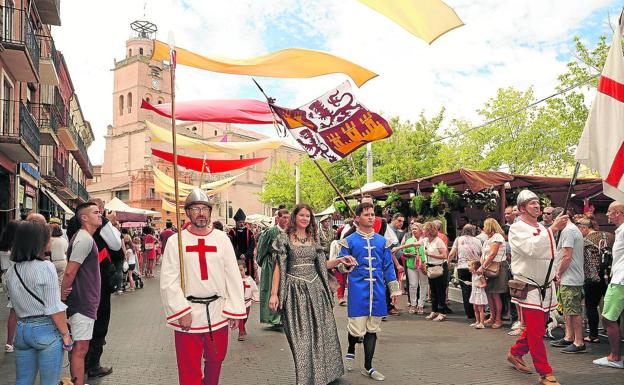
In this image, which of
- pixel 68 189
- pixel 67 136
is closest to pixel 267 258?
pixel 67 136

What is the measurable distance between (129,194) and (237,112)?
65.0 meters

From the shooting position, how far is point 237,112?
1214 centimetres

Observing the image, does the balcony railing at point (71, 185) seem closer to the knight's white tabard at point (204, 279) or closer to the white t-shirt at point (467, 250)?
the white t-shirt at point (467, 250)

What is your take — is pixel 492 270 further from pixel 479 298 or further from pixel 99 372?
pixel 99 372

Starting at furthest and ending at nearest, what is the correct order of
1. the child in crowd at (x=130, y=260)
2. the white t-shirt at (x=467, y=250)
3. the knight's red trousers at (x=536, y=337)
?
the child in crowd at (x=130, y=260) → the white t-shirt at (x=467, y=250) → the knight's red trousers at (x=536, y=337)

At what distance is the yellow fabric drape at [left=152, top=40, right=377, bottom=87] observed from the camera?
23.4 feet

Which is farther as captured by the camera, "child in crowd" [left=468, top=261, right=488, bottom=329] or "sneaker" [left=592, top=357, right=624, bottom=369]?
"child in crowd" [left=468, top=261, right=488, bottom=329]

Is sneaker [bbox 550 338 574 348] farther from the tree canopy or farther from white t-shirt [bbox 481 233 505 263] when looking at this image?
the tree canopy

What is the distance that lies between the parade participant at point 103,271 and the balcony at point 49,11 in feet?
67.6

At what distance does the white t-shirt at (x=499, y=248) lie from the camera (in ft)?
28.5

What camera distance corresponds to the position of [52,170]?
28.7 metres

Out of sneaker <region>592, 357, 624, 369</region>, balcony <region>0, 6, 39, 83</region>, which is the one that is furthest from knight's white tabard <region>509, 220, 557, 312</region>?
balcony <region>0, 6, 39, 83</region>

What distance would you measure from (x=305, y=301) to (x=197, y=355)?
1.60 metres

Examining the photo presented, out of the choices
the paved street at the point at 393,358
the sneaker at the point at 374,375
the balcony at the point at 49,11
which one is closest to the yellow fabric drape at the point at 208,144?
the paved street at the point at 393,358
